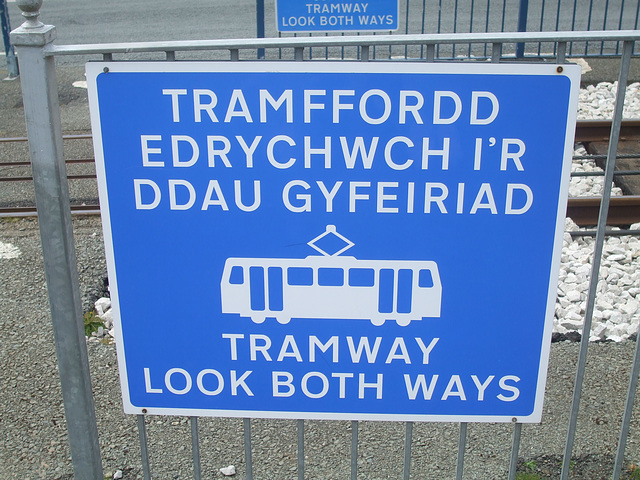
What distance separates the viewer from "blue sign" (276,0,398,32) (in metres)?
7.83

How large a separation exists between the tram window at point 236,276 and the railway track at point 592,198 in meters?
3.97

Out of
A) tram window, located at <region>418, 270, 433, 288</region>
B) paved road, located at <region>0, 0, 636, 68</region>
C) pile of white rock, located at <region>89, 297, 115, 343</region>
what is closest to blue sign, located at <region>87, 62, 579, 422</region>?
tram window, located at <region>418, 270, 433, 288</region>

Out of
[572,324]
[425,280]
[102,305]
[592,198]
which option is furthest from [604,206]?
[592,198]

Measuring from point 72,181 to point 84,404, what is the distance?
4.66 metres

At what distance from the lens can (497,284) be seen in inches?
82.0

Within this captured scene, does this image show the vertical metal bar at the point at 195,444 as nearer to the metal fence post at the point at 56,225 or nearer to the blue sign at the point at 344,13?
the metal fence post at the point at 56,225

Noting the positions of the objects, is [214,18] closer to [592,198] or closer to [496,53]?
[592,198]

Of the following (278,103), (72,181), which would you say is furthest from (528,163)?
(72,181)

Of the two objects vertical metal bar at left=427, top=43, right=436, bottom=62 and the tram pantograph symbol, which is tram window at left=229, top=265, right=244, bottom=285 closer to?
the tram pantograph symbol

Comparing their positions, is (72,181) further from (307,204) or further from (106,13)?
(106,13)

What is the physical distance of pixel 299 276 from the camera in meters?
2.09

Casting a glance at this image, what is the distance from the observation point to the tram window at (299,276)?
6.82 ft

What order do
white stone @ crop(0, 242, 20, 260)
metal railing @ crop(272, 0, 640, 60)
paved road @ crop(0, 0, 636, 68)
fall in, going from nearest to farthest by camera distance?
white stone @ crop(0, 242, 20, 260), metal railing @ crop(272, 0, 640, 60), paved road @ crop(0, 0, 636, 68)

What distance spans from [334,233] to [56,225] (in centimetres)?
81
